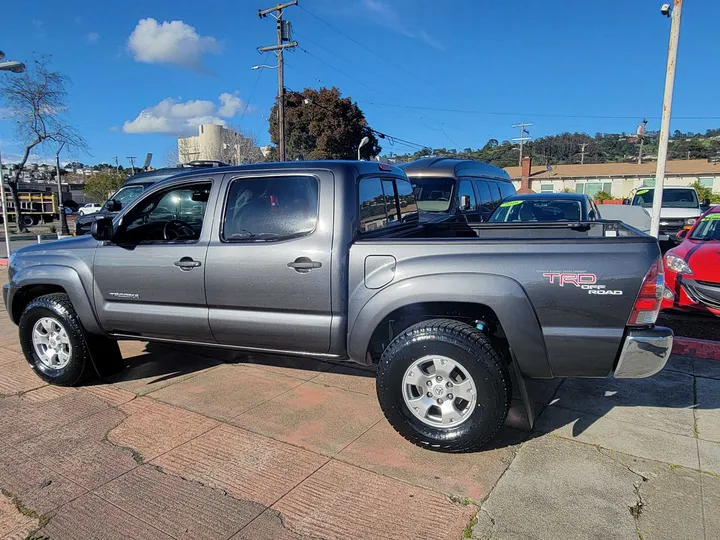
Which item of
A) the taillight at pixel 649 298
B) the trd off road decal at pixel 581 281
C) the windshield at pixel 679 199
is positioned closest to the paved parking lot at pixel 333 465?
the taillight at pixel 649 298

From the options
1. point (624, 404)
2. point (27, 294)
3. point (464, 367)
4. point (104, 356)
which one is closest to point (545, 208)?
point (624, 404)

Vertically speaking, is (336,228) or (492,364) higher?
(336,228)

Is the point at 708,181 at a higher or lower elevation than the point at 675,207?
higher

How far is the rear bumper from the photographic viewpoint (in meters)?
2.87

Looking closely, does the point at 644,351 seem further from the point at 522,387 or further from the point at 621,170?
the point at 621,170

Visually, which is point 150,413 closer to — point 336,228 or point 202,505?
point 202,505

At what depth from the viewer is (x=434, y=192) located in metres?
10.5

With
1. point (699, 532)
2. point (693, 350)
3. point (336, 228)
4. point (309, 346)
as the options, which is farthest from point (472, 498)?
point (693, 350)

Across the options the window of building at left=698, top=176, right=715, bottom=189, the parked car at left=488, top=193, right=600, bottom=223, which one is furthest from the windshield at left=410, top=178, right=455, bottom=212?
the window of building at left=698, top=176, right=715, bottom=189

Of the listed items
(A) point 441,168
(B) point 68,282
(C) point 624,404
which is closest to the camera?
(C) point 624,404

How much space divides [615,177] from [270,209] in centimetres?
4463

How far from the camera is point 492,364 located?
3094 millimetres

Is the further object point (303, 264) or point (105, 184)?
point (105, 184)

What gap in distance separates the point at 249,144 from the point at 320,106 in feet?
19.4
